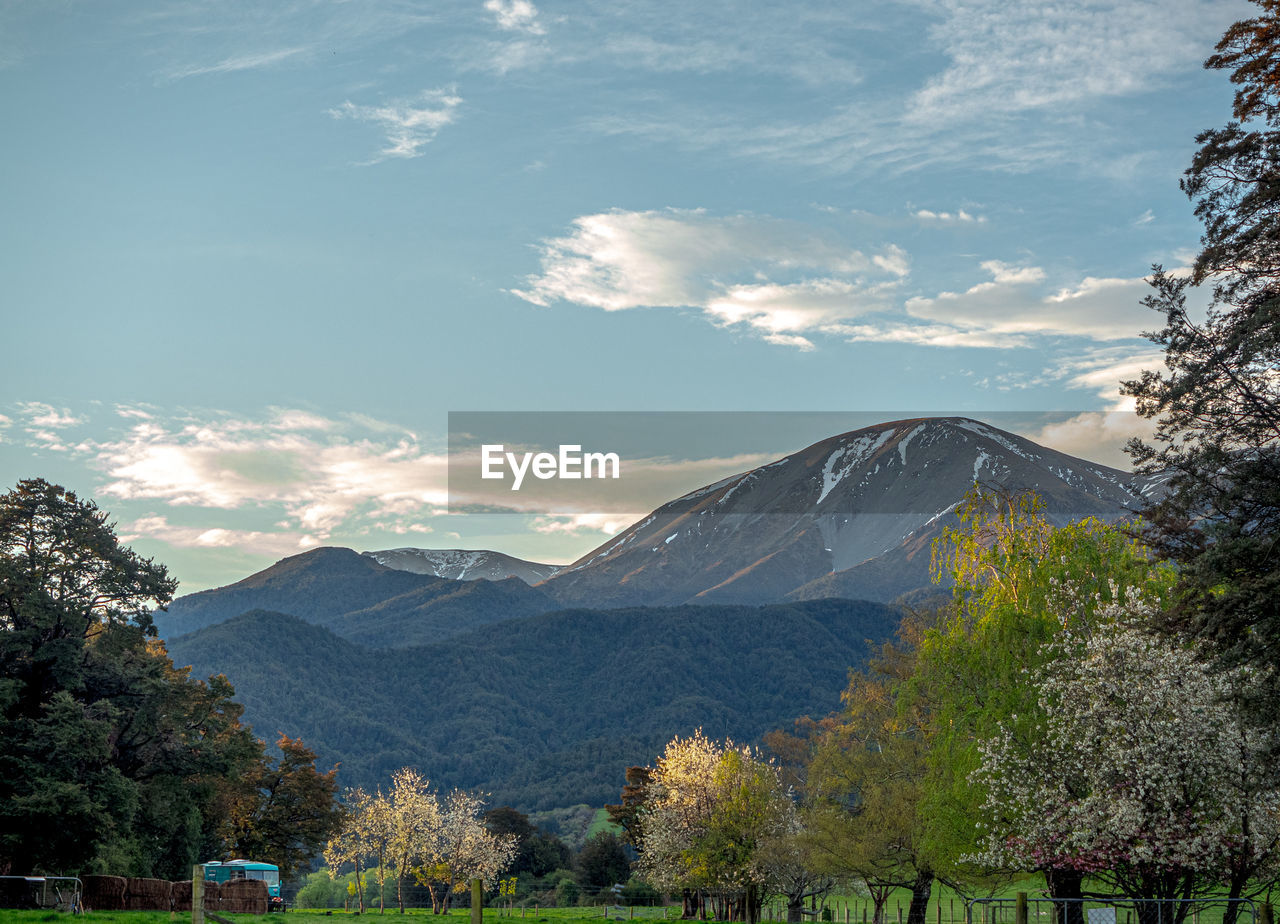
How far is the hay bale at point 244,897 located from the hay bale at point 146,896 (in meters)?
4.56

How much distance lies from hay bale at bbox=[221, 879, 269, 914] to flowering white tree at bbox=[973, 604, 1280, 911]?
91.2 ft

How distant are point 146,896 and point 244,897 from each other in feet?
24.0

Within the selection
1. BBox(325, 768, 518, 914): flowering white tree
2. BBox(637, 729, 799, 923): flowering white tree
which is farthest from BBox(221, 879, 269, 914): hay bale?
BBox(325, 768, 518, 914): flowering white tree

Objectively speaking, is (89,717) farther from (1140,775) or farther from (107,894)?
(1140,775)

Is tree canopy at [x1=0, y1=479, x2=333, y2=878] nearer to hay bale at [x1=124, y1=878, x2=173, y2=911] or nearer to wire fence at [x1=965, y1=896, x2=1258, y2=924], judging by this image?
hay bale at [x1=124, y1=878, x2=173, y2=911]

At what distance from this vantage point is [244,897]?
4366 centimetres

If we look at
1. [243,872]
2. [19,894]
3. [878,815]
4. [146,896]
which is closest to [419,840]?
[243,872]

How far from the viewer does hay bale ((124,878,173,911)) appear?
120ft

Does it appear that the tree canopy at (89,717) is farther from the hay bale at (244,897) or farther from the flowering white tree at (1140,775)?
the flowering white tree at (1140,775)

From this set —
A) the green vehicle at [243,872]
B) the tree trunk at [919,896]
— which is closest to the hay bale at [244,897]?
the green vehicle at [243,872]

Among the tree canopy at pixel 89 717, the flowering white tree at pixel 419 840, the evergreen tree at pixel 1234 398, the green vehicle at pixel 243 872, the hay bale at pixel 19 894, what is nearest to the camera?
the evergreen tree at pixel 1234 398

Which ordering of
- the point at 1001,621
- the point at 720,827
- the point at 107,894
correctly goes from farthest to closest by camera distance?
the point at 720,827, the point at 107,894, the point at 1001,621

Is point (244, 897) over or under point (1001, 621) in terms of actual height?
under

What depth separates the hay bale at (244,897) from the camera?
1665 inches
